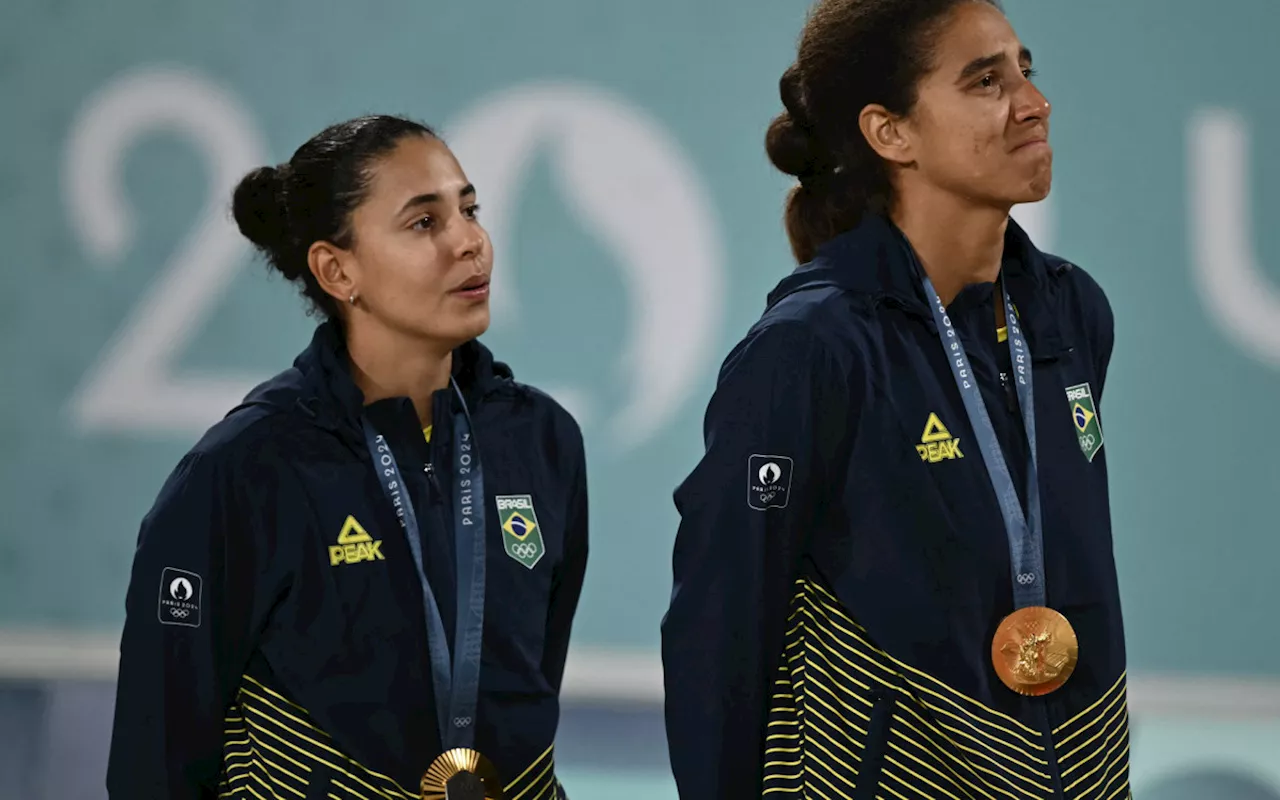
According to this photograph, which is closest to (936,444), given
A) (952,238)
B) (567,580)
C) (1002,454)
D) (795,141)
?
(1002,454)

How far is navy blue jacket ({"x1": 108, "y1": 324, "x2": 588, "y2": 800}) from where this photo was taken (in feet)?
8.14

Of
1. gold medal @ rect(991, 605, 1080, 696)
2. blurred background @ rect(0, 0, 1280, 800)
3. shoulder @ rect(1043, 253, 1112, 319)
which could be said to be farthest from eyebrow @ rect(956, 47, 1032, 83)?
blurred background @ rect(0, 0, 1280, 800)

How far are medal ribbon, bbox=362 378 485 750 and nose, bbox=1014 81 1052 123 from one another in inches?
36.1

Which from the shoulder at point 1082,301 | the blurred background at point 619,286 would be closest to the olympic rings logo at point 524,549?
the shoulder at point 1082,301

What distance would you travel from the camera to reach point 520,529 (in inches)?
104

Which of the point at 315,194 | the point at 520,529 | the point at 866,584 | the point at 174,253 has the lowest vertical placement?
the point at 866,584

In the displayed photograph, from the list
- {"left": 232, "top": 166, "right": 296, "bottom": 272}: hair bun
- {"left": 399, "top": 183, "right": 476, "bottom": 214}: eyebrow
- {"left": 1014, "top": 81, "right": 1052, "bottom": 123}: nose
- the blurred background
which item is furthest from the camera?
the blurred background

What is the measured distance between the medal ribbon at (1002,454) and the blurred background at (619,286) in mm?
1811

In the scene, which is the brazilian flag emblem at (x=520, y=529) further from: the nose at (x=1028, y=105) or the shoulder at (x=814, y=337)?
the nose at (x=1028, y=105)

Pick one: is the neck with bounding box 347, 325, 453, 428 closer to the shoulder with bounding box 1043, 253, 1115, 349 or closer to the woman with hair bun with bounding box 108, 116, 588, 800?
the woman with hair bun with bounding box 108, 116, 588, 800

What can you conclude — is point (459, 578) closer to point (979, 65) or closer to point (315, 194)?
point (315, 194)

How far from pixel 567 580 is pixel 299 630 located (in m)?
0.47

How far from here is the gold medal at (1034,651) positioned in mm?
2105

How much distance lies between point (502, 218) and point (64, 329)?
1046 millimetres
